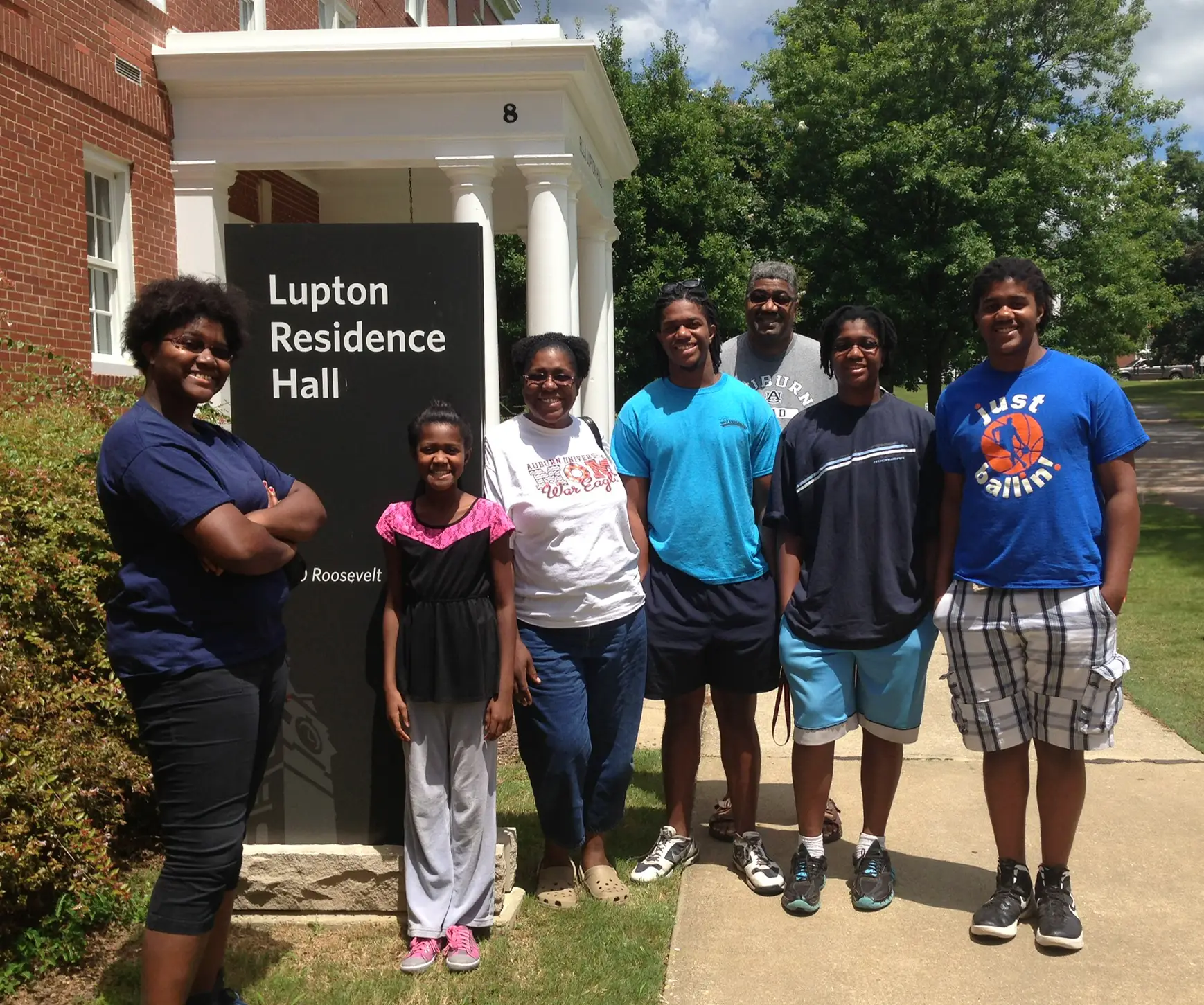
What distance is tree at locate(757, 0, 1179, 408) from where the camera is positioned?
2175cm

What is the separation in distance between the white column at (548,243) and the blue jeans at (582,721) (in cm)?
747

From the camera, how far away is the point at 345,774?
12.1 feet

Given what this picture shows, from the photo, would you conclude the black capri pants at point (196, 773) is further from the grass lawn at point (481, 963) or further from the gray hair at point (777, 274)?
the gray hair at point (777, 274)

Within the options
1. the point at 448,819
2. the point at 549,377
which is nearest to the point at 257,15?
the point at 549,377

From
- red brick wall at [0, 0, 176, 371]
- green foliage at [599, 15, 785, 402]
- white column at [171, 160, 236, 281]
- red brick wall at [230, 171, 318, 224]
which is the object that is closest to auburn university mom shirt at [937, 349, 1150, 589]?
red brick wall at [0, 0, 176, 371]

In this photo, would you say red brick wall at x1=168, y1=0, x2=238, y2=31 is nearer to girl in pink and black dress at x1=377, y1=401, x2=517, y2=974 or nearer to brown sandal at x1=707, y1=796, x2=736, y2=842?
girl in pink and black dress at x1=377, y1=401, x2=517, y2=974

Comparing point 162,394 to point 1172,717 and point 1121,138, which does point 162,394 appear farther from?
point 1121,138

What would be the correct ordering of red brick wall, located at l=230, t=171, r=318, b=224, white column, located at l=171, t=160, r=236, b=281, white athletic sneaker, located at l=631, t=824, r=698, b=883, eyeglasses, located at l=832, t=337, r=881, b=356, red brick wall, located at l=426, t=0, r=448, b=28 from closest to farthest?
1. eyeglasses, located at l=832, t=337, r=881, b=356
2. white athletic sneaker, located at l=631, t=824, r=698, b=883
3. white column, located at l=171, t=160, r=236, b=281
4. red brick wall, located at l=230, t=171, r=318, b=224
5. red brick wall, located at l=426, t=0, r=448, b=28

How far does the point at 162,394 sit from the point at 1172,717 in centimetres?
530

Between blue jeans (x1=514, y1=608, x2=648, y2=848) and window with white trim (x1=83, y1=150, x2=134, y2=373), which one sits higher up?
window with white trim (x1=83, y1=150, x2=134, y2=373)

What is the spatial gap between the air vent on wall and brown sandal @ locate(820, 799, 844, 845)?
8.86 metres

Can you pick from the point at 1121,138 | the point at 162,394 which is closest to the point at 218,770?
the point at 162,394

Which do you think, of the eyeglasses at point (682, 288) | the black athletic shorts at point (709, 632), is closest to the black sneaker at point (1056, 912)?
the black athletic shorts at point (709, 632)

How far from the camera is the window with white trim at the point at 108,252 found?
9.56 m
